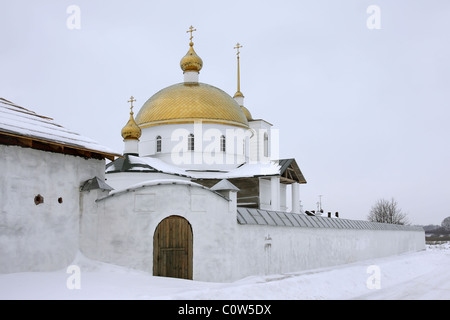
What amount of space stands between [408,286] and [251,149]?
21072 millimetres

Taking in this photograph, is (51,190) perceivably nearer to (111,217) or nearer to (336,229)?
(111,217)

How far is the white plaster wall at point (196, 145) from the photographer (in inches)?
1179

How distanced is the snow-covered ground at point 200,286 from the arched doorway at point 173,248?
77cm

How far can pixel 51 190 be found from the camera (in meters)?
13.0

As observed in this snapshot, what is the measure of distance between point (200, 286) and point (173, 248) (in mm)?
2360

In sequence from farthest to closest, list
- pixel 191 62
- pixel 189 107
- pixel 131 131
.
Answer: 1. pixel 191 62
2. pixel 189 107
3. pixel 131 131

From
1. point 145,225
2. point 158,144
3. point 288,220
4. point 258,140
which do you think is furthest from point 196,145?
point 145,225

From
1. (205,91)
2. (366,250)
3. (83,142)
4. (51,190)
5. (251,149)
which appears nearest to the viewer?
(51,190)

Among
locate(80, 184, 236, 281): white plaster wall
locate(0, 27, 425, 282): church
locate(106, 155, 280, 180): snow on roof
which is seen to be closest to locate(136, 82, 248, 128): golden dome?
locate(106, 155, 280, 180): snow on roof

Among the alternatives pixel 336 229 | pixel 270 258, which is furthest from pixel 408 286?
pixel 336 229

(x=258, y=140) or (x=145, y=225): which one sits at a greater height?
(x=258, y=140)

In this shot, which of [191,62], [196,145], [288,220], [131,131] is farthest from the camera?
[191,62]

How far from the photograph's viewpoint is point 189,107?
30156 millimetres

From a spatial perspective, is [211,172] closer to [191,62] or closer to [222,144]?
[222,144]
